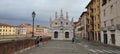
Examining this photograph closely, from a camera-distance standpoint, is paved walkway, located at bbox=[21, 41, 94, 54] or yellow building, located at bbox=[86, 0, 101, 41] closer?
paved walkway, located at bbox=[21, 41, 94, 54]

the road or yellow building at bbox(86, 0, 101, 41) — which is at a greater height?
yellow building at bbox(86, 0, 101, 41)

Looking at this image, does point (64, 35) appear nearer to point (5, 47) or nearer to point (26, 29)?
point (5, 47)

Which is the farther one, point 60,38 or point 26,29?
point 26,29

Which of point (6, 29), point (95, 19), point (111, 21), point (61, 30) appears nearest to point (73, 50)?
point (111, 21)

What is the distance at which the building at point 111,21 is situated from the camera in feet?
121

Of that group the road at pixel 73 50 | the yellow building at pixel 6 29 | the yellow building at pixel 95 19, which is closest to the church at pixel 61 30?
the yellow building at pixel 95 19

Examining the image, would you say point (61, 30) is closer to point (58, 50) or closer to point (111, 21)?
point (111, 21)

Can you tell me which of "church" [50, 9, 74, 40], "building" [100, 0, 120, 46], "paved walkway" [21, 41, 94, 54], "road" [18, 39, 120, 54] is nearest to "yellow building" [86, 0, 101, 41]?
"building" [100, 0, 120, 46]

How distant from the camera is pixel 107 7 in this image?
43.5 meters

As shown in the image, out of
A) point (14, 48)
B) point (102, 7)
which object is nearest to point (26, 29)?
point (102, 7)

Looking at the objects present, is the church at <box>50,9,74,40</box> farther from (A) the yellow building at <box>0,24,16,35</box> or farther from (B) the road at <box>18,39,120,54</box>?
(A) the yellow building at <box>0,24,16,35</box>

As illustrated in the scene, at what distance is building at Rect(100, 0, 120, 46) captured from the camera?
36900 millimetres

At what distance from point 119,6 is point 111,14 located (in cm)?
556

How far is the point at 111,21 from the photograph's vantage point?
1615 inches
